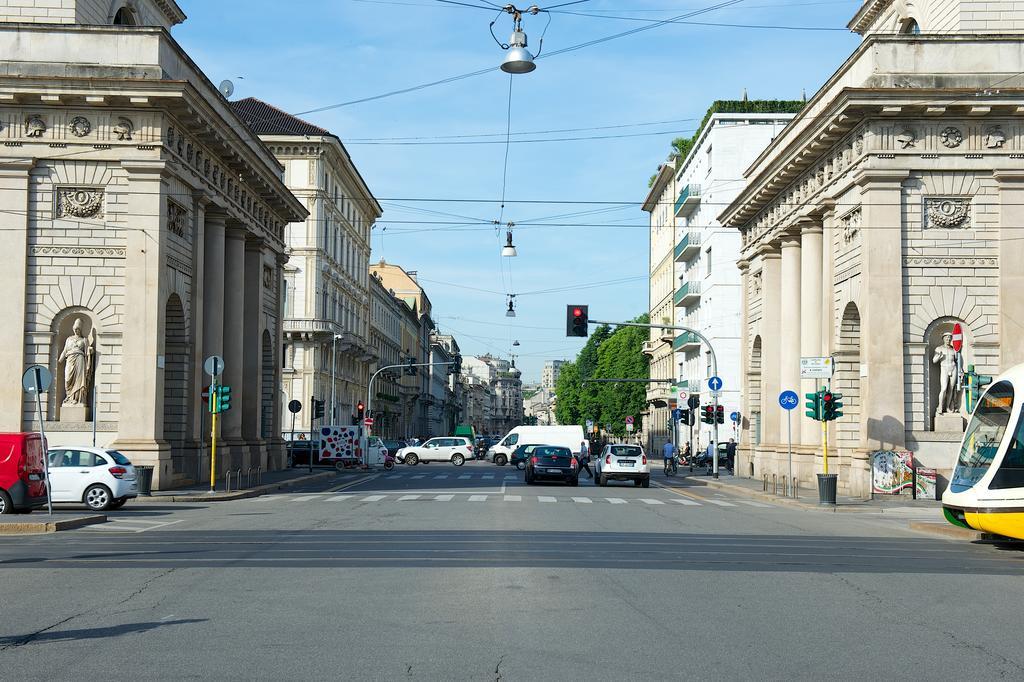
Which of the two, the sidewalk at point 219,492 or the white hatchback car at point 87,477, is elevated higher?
the white hatchback car at point 87,477

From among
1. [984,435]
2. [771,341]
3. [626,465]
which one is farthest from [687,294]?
[984,435]

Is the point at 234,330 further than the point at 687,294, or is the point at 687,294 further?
the point at 687,294

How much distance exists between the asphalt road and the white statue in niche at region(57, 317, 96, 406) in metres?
12.1

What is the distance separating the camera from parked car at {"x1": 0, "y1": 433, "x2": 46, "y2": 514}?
2247cm

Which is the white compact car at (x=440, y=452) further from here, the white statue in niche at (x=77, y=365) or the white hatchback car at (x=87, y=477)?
the white hatchback car at (x=87, y=477)

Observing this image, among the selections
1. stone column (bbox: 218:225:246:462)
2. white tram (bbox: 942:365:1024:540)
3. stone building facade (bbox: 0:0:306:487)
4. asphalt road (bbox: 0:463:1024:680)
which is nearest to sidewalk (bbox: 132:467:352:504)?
stone building facade (bbox: 0:0:306:487)

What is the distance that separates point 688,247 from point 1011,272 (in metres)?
49.1

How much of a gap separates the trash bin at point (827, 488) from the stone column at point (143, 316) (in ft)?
56.7

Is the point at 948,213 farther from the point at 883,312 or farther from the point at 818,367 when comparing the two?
the point at 818,367

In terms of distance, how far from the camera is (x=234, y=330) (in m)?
42.7

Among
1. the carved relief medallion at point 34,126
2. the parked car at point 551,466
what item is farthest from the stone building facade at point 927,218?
the carved relief medallion at point 34,126

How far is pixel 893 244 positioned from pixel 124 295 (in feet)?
69.1

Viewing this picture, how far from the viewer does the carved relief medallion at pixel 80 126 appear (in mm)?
A: 31984

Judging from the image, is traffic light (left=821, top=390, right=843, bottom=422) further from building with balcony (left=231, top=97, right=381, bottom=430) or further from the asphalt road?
building with balcony (left=231, top=97, right=381, bottom=430)
